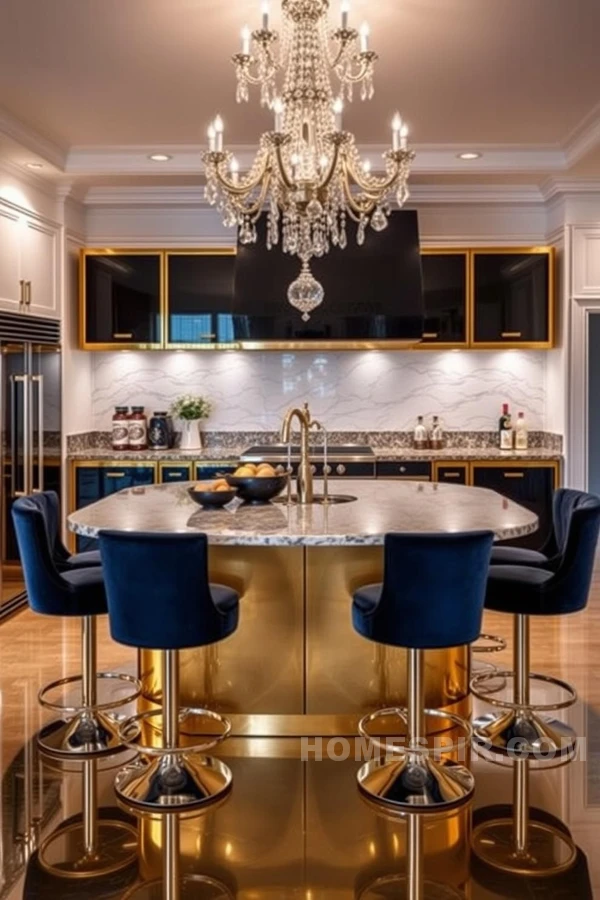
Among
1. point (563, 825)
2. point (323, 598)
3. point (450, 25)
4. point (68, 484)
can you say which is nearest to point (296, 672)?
point (323, 598)

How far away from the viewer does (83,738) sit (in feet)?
10.8

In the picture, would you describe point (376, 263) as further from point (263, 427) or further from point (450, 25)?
point (450, 25)

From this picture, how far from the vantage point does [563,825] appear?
275 cm

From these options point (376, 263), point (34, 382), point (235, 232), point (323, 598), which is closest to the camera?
point (323, 598)

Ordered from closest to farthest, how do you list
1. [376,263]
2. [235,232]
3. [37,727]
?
1. [37,727]
2. [376,263]
3. [235,232]

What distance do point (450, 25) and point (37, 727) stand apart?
3.39m

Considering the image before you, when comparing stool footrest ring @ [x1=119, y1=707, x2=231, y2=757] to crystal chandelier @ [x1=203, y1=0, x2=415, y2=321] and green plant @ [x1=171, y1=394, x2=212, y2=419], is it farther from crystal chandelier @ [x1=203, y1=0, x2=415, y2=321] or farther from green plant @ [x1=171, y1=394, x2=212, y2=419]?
green plant @ [x1=171, y1=394, x2=212, y2=419]

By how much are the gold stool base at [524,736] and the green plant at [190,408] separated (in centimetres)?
363

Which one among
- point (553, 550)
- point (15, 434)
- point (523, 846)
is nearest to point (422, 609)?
point (523, 846)

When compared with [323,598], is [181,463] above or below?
above

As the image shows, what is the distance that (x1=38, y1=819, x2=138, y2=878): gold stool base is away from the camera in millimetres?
2502

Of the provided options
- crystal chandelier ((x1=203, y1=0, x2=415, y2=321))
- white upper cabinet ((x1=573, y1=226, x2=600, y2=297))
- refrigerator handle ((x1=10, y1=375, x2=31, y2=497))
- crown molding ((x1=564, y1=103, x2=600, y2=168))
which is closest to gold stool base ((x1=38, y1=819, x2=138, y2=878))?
crystal chandelier ((x1=203, y1=0, x2=415, y2=321))

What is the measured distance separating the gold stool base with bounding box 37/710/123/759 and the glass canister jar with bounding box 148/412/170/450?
3278mm

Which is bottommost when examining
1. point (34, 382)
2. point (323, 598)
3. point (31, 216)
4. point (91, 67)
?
point (323, 598)
